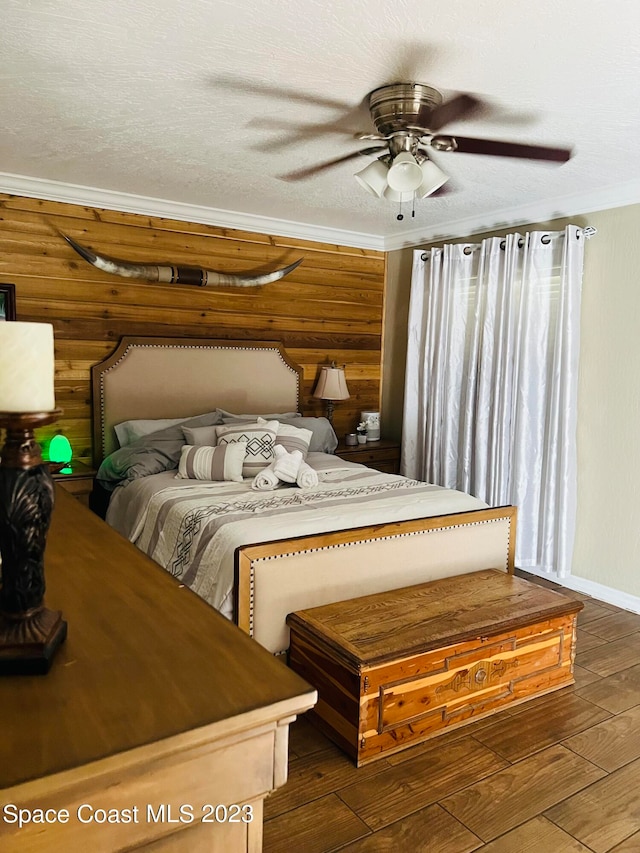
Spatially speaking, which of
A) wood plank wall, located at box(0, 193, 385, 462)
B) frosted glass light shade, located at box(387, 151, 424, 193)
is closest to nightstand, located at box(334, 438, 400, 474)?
wood plank wall, located at box(0, 193, 385, 462)

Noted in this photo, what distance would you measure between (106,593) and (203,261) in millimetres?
3719

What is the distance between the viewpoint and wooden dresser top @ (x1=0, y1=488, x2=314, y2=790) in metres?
0.77

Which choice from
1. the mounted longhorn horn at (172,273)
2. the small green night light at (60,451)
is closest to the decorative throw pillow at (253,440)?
the small green night light at (60,451)

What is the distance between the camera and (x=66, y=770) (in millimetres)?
718

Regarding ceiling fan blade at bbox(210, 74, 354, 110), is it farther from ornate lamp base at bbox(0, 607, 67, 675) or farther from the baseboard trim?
the baseboard trim

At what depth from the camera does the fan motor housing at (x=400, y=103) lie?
2363mm

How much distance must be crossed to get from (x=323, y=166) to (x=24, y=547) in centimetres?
290

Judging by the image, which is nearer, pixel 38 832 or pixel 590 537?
pixel 38 832

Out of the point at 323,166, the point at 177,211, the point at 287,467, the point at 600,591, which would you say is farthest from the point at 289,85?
the point at 600,591

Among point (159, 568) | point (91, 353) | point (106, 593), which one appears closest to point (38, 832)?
point (106, 593)

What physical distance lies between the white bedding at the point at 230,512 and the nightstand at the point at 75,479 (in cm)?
19

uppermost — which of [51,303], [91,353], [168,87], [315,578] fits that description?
[168,87]

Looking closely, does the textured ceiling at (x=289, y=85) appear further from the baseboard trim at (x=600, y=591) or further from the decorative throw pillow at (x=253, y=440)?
the baseboard trim at (x=600, y=591)

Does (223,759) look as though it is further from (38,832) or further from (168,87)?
(168,87)
